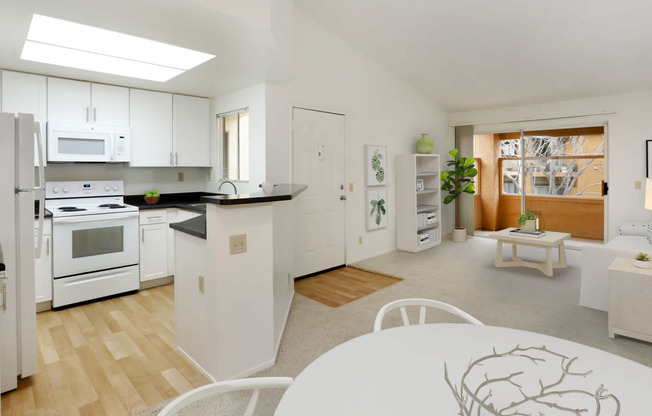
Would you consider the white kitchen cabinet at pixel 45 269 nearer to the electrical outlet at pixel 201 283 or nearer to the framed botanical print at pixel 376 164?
the electrical outlet at pixel 201 283

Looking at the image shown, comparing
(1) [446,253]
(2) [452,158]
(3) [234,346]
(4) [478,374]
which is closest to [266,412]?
(3) [234,346]

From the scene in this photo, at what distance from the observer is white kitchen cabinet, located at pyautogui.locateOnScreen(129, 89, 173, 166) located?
4.09 meters

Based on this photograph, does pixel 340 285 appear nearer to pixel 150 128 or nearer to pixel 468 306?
pixel 468 306

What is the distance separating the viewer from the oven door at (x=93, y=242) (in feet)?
11.1

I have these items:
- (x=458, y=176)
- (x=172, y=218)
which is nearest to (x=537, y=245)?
(x=458, y=176)

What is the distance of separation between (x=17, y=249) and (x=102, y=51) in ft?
5.74

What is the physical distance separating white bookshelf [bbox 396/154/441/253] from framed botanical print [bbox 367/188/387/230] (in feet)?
1.14

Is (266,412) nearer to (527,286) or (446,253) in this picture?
(527,286)

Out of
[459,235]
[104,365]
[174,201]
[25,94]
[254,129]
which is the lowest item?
[104,365]

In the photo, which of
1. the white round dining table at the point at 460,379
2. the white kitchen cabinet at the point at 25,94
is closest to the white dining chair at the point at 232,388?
the white round dining table at the point at 460,379

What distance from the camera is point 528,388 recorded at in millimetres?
964

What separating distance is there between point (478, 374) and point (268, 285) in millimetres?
1585

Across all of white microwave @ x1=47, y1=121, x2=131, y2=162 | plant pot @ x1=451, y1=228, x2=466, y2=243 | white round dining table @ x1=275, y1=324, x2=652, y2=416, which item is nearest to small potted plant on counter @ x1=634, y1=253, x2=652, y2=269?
white round dining table @ x1=275, y1=324, x2=652, y2=416

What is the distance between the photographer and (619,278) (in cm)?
269
